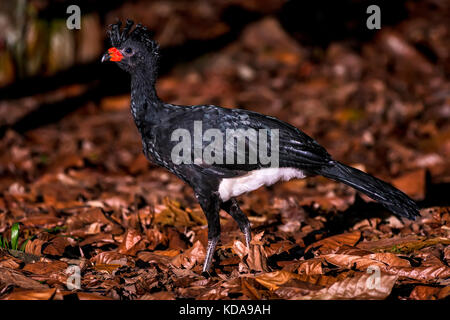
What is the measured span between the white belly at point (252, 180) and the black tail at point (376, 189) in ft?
1.01

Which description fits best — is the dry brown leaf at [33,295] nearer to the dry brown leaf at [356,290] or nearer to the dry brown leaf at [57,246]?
the dry brown leaf at [57,246]

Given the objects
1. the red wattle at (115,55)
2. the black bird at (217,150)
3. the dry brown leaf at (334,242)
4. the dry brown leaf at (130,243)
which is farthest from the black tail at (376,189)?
the red wattle at (115,55)

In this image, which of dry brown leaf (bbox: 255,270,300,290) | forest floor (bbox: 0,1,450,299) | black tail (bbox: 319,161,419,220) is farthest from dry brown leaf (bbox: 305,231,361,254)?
dry brown leaf (bbox: 255,270,300,290)

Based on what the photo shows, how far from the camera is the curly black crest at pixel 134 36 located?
5.02 metres

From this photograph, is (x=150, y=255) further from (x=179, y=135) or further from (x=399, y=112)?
(x=399, y=112)

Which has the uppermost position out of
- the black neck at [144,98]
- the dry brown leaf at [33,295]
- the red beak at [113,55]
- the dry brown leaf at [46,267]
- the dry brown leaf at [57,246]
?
the red beak at [113,55]

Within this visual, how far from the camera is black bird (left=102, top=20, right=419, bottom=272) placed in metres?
4.73

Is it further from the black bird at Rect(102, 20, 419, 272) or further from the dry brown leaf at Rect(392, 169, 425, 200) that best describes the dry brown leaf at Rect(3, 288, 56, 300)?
the dry brown leaf at Rect(392, 169, 425, 200)

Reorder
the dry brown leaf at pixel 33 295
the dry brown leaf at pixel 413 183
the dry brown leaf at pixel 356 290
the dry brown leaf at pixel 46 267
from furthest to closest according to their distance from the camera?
the dry brown leaf at pixel 413 183, the dry brown leaf at pixel 46 267, the dry brown leaf at pixel 33 295, the dry brown leaf at pixel 356 290

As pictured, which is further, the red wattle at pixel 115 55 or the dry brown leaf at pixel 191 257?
the red wattle at pixel 115 55

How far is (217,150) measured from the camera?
471 cm

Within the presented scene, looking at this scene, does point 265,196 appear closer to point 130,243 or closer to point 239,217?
point 239,217

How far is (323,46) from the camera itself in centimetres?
1260

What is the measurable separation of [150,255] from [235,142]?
3.87 ft
